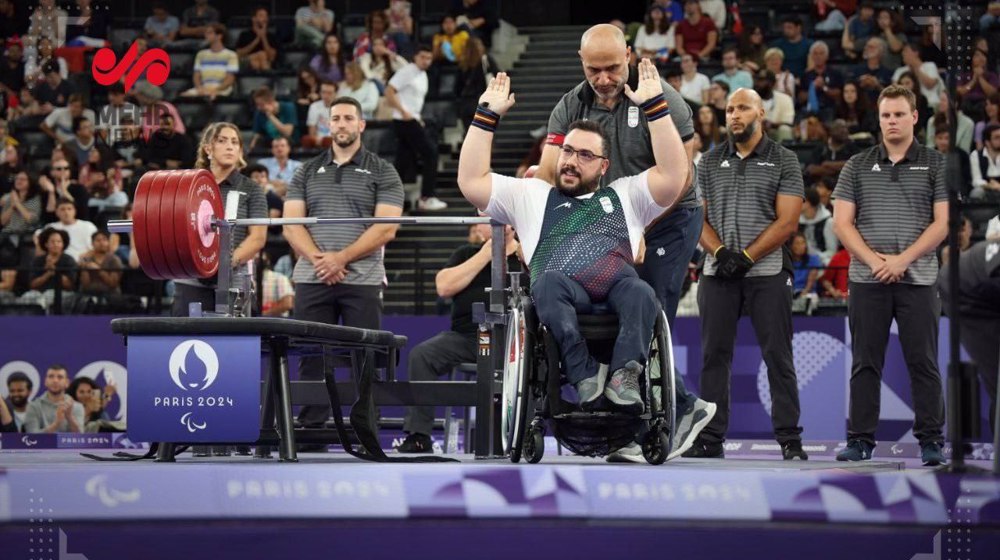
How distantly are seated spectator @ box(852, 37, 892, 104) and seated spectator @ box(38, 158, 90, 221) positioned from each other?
269 inches

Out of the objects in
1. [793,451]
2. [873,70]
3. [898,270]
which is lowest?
[793,451]

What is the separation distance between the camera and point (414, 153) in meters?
12.7

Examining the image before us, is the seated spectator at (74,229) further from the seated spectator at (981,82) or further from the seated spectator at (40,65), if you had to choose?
the seated spectator at (981,82)

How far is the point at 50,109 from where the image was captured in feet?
43.8

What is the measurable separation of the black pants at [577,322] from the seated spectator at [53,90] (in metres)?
9.41

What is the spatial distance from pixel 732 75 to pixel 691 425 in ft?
24.7

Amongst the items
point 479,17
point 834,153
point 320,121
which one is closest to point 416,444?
point 834,153

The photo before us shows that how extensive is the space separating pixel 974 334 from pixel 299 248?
361 centimetres

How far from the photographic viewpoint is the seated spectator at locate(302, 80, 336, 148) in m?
12.7

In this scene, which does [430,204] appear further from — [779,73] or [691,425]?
[691,425]

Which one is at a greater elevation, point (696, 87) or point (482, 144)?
point (696, 87)

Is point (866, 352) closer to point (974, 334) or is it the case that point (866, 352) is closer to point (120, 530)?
point (974, 334)

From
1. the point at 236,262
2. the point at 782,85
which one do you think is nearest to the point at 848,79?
the point at 782,85

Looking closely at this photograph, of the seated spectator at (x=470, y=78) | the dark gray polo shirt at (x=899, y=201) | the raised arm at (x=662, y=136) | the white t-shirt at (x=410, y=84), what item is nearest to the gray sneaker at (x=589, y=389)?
the raised arm at (x=662, y=136)
